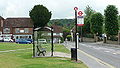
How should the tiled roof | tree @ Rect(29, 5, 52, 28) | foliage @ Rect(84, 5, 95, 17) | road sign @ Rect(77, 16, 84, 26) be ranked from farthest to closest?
foliage @ Rect(84, 5, 95, 17) < the tiled roof < tree @ Rect(29, 5, 52, 28) < road sign @ Rect(77, 16, 84, 26)

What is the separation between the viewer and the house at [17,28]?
314 ft

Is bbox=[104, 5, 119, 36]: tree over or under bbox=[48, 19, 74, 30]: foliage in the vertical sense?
under

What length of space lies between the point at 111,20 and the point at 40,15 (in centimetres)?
3686

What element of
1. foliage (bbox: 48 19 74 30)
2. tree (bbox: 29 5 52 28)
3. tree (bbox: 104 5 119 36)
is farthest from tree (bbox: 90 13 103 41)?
foliage (bbox: 48 19 74 30)

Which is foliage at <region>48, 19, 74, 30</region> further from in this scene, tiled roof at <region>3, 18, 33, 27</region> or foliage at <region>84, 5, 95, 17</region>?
tiled roof at <region>3, 18, 33, 27</region>

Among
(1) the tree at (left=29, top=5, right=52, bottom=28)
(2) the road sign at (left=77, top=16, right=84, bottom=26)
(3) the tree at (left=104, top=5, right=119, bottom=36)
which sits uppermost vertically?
(1) the tree at (left=29, top=5, right=52, bottom=28)

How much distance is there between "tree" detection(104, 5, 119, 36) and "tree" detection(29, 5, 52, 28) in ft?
114

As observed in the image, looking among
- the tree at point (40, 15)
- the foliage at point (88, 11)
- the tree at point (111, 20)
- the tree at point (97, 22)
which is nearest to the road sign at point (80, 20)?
the tree at point (111, 20)

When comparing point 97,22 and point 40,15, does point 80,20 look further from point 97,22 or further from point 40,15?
point 40,15

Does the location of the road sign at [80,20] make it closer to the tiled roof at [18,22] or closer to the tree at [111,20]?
the tree at [111,20]

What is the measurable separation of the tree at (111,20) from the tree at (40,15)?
34699 mm

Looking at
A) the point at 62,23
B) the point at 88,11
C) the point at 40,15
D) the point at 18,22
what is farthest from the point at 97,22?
the point at 62,23

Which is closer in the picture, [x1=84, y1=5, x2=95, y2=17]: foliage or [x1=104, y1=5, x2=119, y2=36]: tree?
[x1=104, y1=5, x2=119, y2=36]: tree

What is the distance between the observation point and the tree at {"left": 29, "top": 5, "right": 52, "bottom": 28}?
90750 mm
